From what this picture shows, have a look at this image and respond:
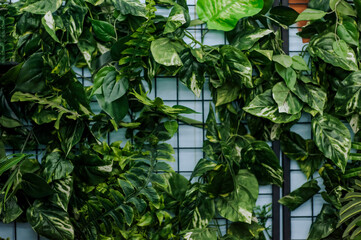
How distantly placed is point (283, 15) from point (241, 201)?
0.67 m

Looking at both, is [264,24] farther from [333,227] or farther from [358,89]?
[333,227]

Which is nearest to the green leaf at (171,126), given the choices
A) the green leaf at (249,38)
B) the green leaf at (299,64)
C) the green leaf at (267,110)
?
the green leaf at (267,110)

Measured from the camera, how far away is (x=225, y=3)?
3.65ft

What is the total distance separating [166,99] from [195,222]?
0.45 metres

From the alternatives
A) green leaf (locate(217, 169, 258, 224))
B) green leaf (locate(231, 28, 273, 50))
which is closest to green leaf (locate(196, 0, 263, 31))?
green leaf (locate(231, 28, 273, 50))

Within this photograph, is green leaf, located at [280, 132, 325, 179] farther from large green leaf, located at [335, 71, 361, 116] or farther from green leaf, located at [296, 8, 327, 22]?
green leaf, located at [296, 8, 327, 22]

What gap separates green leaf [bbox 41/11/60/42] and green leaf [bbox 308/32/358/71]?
2.88 feet

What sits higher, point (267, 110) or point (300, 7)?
point (300, 7)

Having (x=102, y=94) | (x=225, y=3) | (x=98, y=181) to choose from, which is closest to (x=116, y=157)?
(x=98, y=181)

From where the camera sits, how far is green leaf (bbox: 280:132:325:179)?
1.23 metres

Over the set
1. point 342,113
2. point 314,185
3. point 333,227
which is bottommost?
point 333,227

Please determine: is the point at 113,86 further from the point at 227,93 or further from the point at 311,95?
the point at 311,95

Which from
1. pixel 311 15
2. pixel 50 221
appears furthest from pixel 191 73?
pixel 50 221

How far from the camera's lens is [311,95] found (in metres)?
1.17
